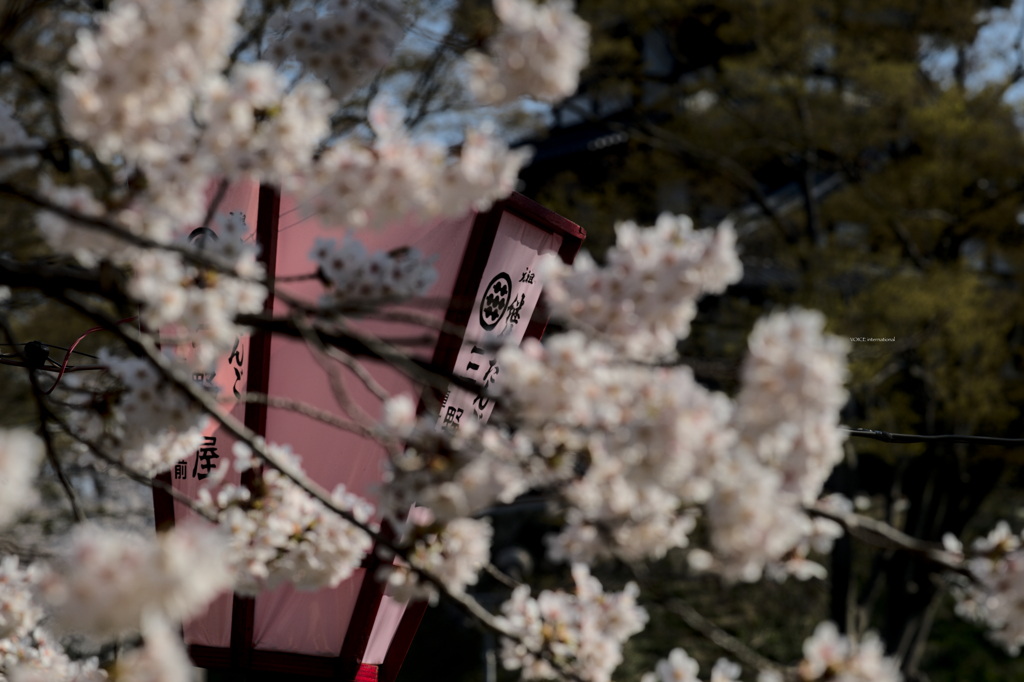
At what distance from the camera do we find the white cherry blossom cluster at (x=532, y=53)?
6.66ft

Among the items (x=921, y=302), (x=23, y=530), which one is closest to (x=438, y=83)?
(x=921, y=302)

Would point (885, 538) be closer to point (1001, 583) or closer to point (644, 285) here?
point (1001, 583)

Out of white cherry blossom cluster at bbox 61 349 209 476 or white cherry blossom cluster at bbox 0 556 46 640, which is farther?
white cherry blossom cluster at bbox 0 556 46 640

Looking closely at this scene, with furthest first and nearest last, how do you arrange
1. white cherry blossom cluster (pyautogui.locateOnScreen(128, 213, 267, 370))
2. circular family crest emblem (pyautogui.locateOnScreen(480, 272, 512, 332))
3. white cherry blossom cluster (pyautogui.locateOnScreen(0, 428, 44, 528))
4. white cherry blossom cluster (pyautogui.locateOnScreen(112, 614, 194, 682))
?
1. circular family crest emblem (pyautogui.locateOnScreen(480, 272, 512, 332))
2. white cherry blossom cluster (pyautogui.locateOnScreen(128, 213, 267, 370))
3. white cherry blossom cluster (pyautogui.locateOnScreen(0, 428, 44, 528))
4. white cherry blossom cluster (pyautogui.locateOnScreen(112, 614, 194, 682))

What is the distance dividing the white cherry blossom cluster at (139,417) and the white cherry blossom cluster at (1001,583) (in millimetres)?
2133

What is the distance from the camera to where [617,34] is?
52.6 ft

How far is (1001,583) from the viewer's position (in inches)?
83.1

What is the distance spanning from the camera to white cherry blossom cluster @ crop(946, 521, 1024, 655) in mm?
2094

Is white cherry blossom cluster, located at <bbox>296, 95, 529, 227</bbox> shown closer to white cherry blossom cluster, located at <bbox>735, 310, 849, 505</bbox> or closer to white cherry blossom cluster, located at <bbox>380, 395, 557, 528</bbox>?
white cherry blossom cluster, located at <bbox>380, 395, 557, 528</bbox>

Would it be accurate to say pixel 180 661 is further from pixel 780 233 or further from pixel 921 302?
pixel 780 233

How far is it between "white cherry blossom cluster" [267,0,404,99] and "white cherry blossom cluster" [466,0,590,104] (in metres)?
0.52

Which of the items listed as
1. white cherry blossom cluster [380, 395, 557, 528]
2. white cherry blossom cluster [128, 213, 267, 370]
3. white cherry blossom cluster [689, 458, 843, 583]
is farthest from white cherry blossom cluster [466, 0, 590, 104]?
A: white cherry blossom cluster [689, 458, 843, 583]

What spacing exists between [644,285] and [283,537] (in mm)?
1503

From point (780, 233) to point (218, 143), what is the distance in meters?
12.3
